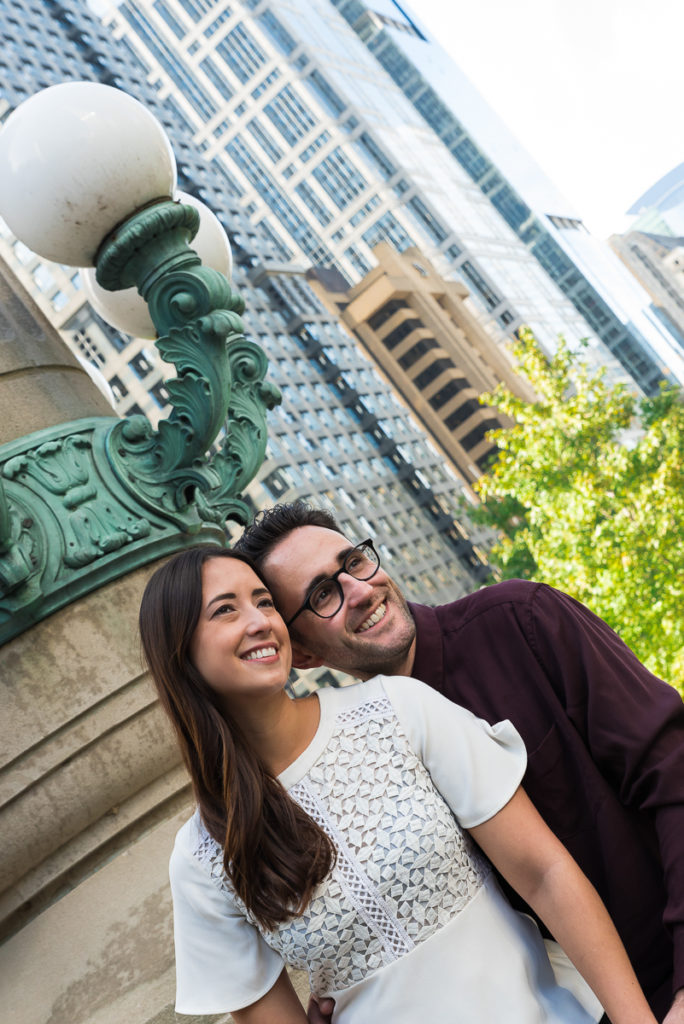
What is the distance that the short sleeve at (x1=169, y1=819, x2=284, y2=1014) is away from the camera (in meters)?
2.07

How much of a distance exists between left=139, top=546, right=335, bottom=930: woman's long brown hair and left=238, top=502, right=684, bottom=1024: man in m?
A: 0.33

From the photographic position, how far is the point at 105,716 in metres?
3.07

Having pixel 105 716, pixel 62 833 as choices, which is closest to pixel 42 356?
pixel 105 716

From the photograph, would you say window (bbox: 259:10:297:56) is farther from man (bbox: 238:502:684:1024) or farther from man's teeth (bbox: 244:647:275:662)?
man's teeth (bbox: 244:647:275:662)

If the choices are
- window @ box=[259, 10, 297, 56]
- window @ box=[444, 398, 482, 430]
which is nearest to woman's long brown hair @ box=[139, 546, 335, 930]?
window @ box=[444, 398, 482, 430]

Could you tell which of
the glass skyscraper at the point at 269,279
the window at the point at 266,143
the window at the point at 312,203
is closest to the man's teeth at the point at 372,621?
the glass skyscraper at the point at 269,279

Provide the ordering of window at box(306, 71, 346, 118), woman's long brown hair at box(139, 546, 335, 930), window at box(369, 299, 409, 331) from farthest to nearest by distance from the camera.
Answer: window at box(306, 71, 346, 118) → window at box(369, 299, 409, 331) → woman's long brown hair at box(139, 546, 335, 930)

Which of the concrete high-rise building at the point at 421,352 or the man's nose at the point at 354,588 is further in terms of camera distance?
the concrete high-rise building at the point at 421,352

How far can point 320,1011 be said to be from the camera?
2.18 m

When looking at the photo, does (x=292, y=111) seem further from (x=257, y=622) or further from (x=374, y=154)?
(x=257, y=622)

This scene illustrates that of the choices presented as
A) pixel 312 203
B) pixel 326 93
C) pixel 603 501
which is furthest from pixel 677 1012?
pixel 326 93

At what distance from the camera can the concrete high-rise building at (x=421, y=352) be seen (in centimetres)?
7806

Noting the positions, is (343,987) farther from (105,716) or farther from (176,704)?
(105,716)

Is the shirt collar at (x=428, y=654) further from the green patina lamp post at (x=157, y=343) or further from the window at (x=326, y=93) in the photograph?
the window at (x=326, y=93)
